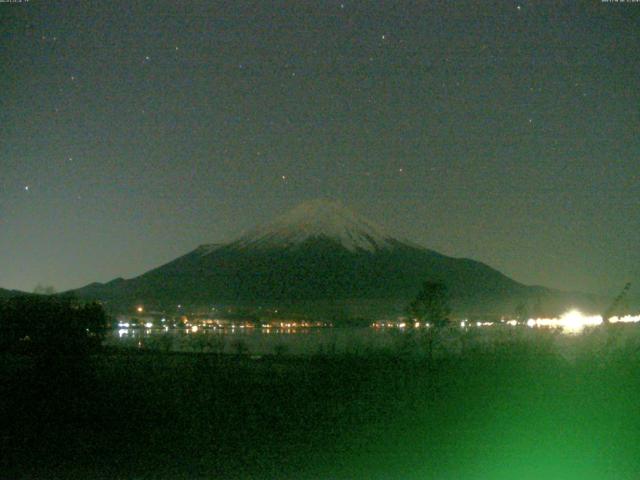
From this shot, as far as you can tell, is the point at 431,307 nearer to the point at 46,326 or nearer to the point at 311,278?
the point at 46,326

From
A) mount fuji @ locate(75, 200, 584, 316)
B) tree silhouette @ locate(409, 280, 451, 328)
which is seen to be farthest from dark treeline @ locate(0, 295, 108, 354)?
mount fuji @ locate(75, 200, 584, 316)

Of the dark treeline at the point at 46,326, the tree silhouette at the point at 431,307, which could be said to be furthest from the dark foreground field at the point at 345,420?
the tree silhouette at the point at 431,307

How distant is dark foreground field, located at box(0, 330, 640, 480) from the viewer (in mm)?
10070

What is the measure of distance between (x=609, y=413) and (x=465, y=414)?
2260 millimetres

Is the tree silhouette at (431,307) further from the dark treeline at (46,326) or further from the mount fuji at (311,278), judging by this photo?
the mount fuji at (311,278)

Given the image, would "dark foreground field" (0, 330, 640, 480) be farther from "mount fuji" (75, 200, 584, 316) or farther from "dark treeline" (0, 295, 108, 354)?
"mount fuji" (75, 200, 584, 316)

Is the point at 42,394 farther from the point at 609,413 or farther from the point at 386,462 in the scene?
the point at 609,413

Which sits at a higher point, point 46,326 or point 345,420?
A: point 46,326

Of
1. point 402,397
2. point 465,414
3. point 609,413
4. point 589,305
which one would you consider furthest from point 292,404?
point 589,305

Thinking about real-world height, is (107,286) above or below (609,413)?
above

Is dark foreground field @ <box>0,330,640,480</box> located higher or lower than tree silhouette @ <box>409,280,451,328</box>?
lower

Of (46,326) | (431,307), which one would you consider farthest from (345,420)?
(431,307)

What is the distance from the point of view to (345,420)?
1280cm

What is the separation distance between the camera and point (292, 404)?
14.1 metres
